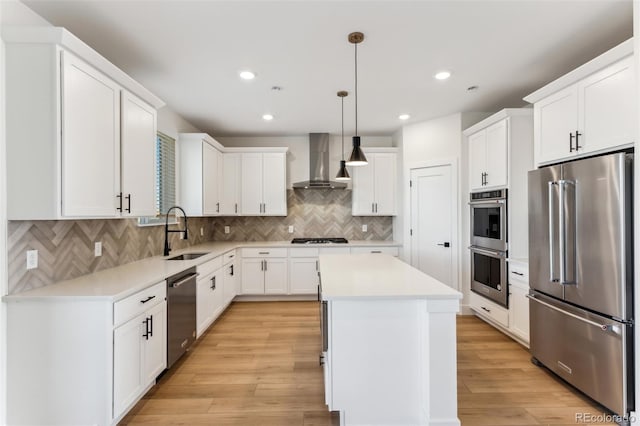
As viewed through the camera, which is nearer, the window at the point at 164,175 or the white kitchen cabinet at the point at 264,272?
the window at the point at 164,175

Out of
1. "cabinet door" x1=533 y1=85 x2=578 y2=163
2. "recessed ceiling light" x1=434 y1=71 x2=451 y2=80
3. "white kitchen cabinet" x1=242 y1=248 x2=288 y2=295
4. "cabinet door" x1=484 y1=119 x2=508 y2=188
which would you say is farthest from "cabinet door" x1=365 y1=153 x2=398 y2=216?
"cabinet door" x1=533 y1=85 x2=578 y2=163

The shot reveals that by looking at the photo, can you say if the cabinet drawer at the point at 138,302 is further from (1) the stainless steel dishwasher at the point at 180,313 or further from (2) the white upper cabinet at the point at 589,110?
(2) the white upper cabinet at the point at 589,110

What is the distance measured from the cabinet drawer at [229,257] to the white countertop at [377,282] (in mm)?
1677

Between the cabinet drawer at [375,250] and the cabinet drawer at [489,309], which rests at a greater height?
the cabinet drawer at [375,250]

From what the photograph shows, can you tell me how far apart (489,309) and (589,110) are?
7.35ft

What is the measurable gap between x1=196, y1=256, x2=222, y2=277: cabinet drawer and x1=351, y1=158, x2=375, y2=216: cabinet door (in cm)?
231

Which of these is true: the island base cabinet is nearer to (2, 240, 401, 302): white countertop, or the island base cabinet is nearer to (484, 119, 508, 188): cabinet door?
(2, 240, 401, 302): white countertop

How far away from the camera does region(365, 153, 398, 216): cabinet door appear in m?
4.88

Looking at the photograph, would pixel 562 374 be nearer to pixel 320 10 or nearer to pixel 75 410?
pixel 320 10

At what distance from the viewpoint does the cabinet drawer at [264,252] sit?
455 centimetres

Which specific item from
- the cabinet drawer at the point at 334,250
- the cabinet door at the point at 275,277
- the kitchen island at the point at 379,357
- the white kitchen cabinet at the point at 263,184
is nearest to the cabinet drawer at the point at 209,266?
the cabinet door at the point at 275,277

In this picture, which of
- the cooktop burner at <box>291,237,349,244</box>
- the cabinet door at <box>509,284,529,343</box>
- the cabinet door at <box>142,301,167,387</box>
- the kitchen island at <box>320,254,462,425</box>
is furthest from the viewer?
the cooktop burner at <box>291,237,349,244</box>

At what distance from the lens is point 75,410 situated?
1.79 meters

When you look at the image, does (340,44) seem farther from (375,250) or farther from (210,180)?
(375,250)
